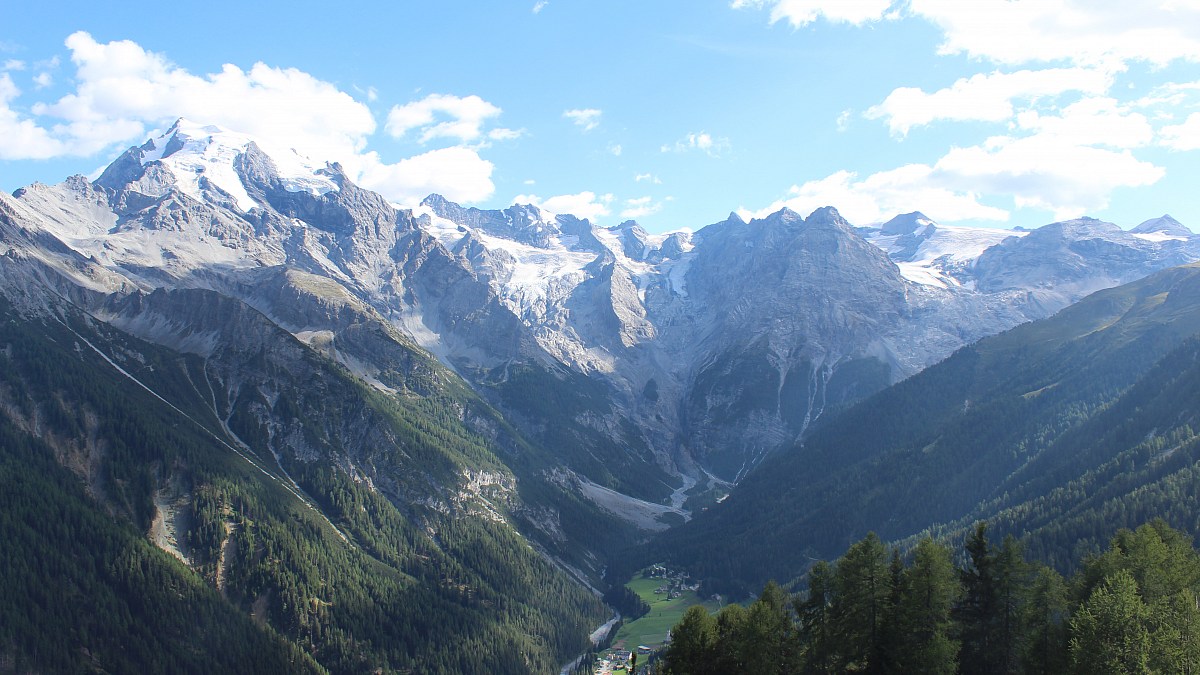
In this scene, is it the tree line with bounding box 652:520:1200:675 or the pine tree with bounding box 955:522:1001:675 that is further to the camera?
the pine tree with bounding box 955:522:1001:675

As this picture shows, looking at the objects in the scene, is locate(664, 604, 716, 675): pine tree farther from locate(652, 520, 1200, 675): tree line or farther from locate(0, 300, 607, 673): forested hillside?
locate(0, 300, 607, 673): forested hillside

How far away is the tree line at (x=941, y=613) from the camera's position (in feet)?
197

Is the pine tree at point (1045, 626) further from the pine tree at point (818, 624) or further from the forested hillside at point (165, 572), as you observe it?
the forested hillside at point (165, 572)

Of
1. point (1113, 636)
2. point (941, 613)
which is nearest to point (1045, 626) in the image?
point (941, 613)

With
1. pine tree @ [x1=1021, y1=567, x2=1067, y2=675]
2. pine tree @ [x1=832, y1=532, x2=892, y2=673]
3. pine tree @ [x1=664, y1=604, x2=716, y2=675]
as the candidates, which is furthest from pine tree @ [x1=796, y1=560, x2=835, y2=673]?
pine tree @ [x1=1021, y1=567, x2=1067, y2=675]

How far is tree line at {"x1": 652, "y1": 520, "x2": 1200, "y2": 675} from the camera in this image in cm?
6006

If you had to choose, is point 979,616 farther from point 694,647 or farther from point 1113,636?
point 694,647

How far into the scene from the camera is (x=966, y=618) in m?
66.5

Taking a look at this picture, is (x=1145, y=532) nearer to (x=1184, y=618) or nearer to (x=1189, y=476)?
(x=1184, y=618)

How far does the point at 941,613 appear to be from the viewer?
6253 centimetres

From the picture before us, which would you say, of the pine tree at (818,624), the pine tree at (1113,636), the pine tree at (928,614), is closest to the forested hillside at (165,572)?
the pine tree at (818,624)

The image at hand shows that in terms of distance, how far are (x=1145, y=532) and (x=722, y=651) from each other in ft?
114

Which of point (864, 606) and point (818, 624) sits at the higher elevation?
point (864, 606)

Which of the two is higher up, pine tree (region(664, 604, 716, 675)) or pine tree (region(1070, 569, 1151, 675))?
pine tree (region(1070, 569, 1151, 675))
